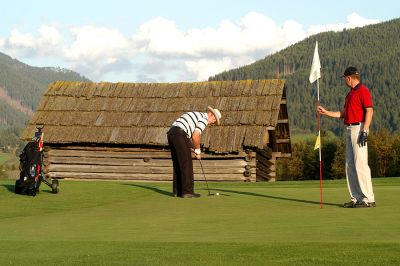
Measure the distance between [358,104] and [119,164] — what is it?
746 inches

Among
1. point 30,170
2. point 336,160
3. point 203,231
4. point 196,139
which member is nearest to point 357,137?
point 196,139

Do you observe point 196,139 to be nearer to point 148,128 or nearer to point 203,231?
point 203,231

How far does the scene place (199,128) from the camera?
1402 cm

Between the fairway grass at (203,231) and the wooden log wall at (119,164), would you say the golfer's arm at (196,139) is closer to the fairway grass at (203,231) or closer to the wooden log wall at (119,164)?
the fairway grass at (203,231)

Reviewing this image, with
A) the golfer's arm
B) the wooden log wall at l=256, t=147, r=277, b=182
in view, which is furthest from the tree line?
the golfer's arm

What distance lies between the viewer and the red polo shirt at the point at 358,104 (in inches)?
453

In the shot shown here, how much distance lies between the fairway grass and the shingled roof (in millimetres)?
13571

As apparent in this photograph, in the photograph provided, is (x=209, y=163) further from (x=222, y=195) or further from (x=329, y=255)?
(x=329, y=255)

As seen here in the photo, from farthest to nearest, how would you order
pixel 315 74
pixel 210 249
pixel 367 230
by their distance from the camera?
pixel 315 74 < pixel 367 230 < pixel 210 249

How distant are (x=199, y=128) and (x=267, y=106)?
1477 centimetres

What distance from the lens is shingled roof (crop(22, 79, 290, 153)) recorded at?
2789 cm

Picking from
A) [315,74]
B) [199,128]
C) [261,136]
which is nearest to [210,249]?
[315,74]

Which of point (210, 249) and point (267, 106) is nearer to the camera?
point (210, 249)

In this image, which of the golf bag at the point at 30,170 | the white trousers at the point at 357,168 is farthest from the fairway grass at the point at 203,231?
the golf bag at the point at 30,170
